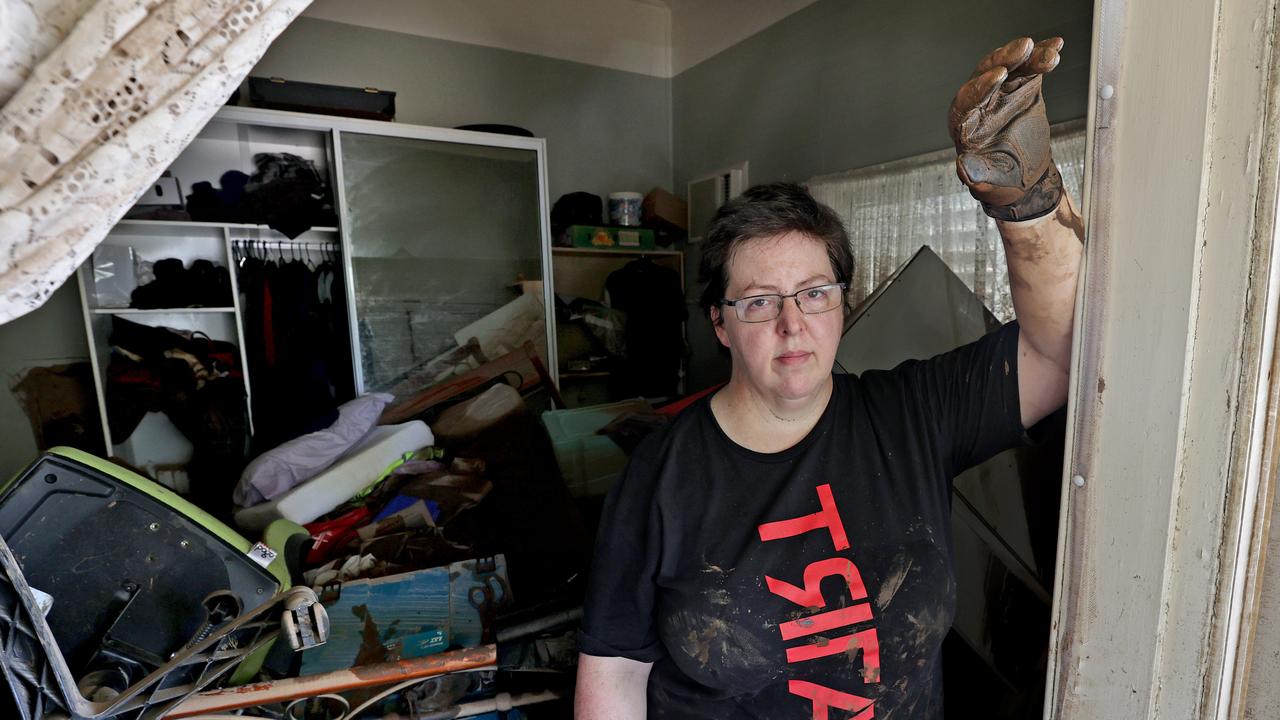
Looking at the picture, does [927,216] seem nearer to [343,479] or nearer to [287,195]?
[343,479]

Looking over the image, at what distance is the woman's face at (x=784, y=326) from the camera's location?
3.04ft

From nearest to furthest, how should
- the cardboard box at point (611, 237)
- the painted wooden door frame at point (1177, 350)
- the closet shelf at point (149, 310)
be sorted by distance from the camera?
the painted wooden door frame at point (1177, 350), the closet shelf at point (149, 310), the cardboard box at point (611, 237)

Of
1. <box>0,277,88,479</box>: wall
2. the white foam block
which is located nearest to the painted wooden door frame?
the white foam block

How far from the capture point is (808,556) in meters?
0.89

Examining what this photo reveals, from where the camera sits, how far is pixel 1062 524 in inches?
25.8

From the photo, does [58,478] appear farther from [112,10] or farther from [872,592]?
[872,592]

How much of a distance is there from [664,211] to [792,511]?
3.80 metres

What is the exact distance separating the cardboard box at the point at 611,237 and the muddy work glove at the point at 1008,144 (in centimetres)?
367

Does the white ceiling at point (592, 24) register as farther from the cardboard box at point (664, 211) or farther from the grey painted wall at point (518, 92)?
the cardboard box at point (664, 211)

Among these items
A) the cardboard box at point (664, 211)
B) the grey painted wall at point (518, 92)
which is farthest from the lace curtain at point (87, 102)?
the cardboard box at point (664, 211)

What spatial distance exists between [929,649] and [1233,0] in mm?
838

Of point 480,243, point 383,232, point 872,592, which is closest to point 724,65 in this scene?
point 480,243

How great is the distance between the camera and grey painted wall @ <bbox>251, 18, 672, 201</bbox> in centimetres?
369

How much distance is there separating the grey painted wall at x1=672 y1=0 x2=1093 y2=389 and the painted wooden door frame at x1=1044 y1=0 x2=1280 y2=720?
6.26ft
